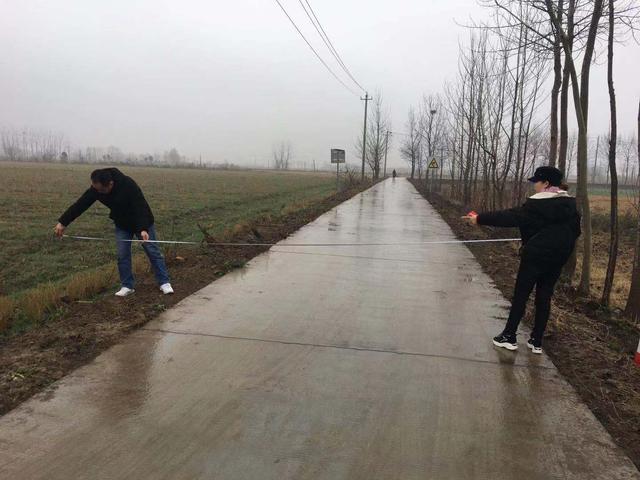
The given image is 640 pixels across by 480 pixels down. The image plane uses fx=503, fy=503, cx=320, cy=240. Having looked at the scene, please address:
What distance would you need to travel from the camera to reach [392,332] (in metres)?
5.04

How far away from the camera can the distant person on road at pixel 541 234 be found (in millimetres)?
4301

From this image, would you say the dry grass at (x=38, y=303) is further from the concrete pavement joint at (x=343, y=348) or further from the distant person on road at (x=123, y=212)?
the concrete pavement joint at (x=343, y=348)

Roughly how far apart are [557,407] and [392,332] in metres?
1.77

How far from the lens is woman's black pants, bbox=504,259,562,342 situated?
4.44m

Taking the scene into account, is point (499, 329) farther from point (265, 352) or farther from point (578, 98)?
point (578, 98)

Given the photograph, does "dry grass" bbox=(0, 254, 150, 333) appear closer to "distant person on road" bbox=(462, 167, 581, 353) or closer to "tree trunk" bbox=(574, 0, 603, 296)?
"distant person on road" bbox=(462, 167, 581, 353)

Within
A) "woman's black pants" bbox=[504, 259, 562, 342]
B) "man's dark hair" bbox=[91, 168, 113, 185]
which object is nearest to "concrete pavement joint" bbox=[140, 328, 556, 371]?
"woman's black pants" bbox=[504, 259, 562, 342]

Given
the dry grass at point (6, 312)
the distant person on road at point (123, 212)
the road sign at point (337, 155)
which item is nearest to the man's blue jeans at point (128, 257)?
the distant person on road at point (123, 212)

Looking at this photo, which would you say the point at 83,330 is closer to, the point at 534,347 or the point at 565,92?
the point at 534,347

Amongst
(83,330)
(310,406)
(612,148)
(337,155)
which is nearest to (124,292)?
(83,330)

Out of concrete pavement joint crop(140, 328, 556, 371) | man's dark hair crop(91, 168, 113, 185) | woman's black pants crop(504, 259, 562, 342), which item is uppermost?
man's dark hair crop(91, 168, 113, 185)

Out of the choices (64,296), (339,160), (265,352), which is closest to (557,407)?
(265,352)

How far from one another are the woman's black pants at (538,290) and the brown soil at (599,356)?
0.35m

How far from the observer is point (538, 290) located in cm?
459
